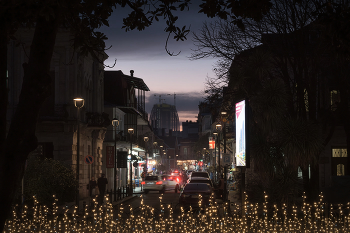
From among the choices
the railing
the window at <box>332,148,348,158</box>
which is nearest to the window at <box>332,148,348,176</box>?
the window at <box>332,148,348,158</box>

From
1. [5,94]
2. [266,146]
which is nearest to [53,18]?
[5,94]

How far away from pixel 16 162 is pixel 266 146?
1352 centimetres

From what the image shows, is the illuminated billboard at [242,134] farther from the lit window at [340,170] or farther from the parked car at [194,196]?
the lit window at [340,170]

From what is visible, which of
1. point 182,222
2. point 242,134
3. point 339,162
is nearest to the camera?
point 182,222

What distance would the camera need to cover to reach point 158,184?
45.0 metres

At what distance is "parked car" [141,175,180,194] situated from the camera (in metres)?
44.7

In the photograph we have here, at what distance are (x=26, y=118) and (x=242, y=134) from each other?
10.5 m

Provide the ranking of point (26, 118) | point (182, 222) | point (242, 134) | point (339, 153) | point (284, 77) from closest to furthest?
point (26, 118) < point (182, 222) < point (242, 134) < point (284, 77) < point (339, 153)

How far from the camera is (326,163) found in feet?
104

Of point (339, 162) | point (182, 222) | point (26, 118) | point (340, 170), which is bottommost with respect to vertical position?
point (182, 222)

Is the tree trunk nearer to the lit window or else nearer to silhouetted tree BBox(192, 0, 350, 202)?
silhouetted tree BBox(192, 0, 350, 202)

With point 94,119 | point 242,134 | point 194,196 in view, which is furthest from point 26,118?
point 94,119

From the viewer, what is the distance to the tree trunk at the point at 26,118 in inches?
265

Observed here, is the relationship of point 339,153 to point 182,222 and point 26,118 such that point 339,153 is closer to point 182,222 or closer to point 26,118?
point 182,222
